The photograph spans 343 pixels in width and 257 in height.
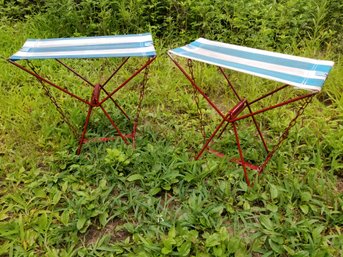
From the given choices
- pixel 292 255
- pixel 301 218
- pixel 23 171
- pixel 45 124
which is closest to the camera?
pixel 292 255

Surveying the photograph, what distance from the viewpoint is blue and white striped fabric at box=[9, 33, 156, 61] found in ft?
7.10

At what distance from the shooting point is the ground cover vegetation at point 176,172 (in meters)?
1.89

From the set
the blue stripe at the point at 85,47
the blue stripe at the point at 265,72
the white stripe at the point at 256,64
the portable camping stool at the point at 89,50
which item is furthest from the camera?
the blue stripe at the point at 85,47

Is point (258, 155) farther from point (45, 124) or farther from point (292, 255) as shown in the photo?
point (45, 124)

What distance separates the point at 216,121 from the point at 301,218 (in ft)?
3.57

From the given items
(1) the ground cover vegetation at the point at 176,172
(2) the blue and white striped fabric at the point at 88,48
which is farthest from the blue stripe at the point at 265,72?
(1) the ground cover vegetation at the point at 176,172

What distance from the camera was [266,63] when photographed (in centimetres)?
209

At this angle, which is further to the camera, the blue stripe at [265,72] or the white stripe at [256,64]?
the white stripe at [256,64]

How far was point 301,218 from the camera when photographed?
6.64 ft

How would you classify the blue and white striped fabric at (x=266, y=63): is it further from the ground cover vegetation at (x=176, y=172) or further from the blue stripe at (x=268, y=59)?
the ground cover vegetation at (x=176, y=172)

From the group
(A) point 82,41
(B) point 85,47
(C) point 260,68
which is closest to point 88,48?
(B) point 85,47

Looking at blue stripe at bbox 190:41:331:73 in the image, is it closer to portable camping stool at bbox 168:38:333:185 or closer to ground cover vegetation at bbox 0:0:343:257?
portable camping stool at bbox 168:38:333:185

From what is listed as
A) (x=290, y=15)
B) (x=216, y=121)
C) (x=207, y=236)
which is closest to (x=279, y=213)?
(x=207, y=236)

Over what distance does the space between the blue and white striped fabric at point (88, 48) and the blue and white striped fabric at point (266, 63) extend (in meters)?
0.26
